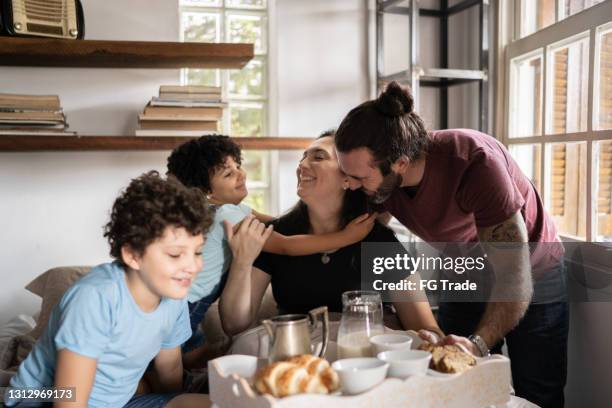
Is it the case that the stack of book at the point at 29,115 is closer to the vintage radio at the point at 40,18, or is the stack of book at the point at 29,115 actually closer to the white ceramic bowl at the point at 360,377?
the vintage radio at the point at 40,18

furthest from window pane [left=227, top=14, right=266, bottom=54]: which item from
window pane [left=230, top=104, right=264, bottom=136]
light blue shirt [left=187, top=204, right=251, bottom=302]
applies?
light blue shirt [left=187, top=204, right=251, bottom=302]

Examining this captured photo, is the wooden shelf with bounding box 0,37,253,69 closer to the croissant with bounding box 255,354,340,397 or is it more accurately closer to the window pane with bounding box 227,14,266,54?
the window pane with bounding box 227,14,266,54

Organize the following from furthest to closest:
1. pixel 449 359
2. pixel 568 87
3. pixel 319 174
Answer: pixel 568 87
pixel 319 174
pixel 449 359

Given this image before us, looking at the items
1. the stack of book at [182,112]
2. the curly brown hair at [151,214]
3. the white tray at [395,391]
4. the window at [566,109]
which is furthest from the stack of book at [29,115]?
the window at [566,109]

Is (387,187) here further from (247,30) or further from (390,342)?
(247,30)

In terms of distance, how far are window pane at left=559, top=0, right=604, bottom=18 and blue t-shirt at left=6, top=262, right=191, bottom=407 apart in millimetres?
1677

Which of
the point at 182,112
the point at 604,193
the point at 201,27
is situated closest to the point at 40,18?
the point at 182,112

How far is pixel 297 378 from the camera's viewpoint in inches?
37.4

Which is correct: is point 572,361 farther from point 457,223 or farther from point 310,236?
point 310,236

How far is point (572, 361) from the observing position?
194 cm

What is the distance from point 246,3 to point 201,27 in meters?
0.23

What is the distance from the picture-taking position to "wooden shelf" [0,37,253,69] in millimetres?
2107

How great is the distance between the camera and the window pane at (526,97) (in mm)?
2434

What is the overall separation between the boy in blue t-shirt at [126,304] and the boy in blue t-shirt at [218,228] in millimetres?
398
